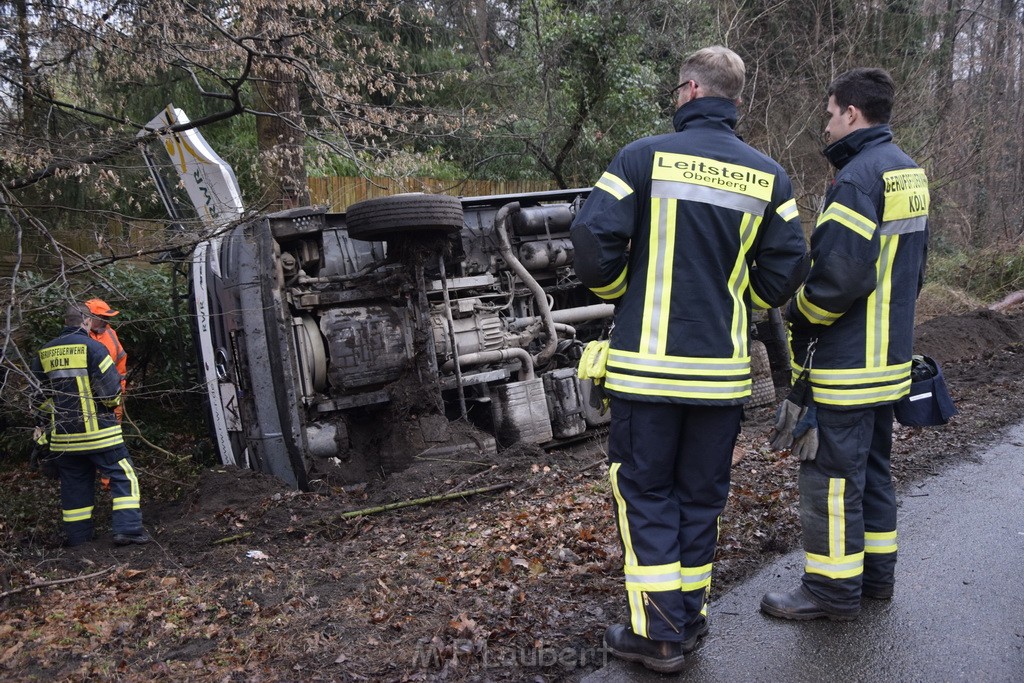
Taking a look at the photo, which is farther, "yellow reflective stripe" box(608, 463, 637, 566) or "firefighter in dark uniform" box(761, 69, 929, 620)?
"firefighter in dark uniform" box(761, 69, 929, 620)

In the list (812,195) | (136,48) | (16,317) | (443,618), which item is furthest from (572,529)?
(812,195)

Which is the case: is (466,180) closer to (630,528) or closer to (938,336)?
(938,336)

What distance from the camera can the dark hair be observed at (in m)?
3.36

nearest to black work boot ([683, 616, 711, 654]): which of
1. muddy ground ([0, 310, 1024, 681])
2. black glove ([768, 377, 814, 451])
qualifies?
muddy ground ([0, 310, 1024, 681])

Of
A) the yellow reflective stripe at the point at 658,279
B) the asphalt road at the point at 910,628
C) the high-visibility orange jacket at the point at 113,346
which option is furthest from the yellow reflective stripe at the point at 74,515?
the yellow reflective stripe at the point at 658,279

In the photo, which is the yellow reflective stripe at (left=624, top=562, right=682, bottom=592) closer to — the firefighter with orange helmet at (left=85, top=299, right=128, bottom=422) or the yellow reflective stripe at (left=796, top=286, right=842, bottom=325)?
the yellow reflective stripe at (left=796, top=286, right=842, bottom=325)

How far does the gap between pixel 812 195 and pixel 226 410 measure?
1031 centimetres

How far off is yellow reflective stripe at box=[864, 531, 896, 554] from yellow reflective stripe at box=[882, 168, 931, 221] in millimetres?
1296

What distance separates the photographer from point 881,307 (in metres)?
3.31

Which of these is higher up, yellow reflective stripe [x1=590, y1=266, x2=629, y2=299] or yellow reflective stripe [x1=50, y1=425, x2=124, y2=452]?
yellow reflective stripe [x1=590, y1=266, x2=629, y2=299]

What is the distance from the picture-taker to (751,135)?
1390 centimetres

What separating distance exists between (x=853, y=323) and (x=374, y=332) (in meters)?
3.87

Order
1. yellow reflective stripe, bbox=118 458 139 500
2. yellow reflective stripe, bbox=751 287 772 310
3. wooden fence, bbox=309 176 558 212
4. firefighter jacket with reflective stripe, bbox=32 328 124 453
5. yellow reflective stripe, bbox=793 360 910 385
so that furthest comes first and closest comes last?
wooden fence, bbox=309 176 558 212 < yellow reflective stripe, bbox=118 458 139 500 < firefighter jacket with reflective stripe, bbox=32 328 124 453 < yellow reflective stripe, bbox=793 360 910 385 < yellow reflective stripe, bbox=751 287 772 310

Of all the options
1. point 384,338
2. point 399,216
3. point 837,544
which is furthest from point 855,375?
point 384,338
